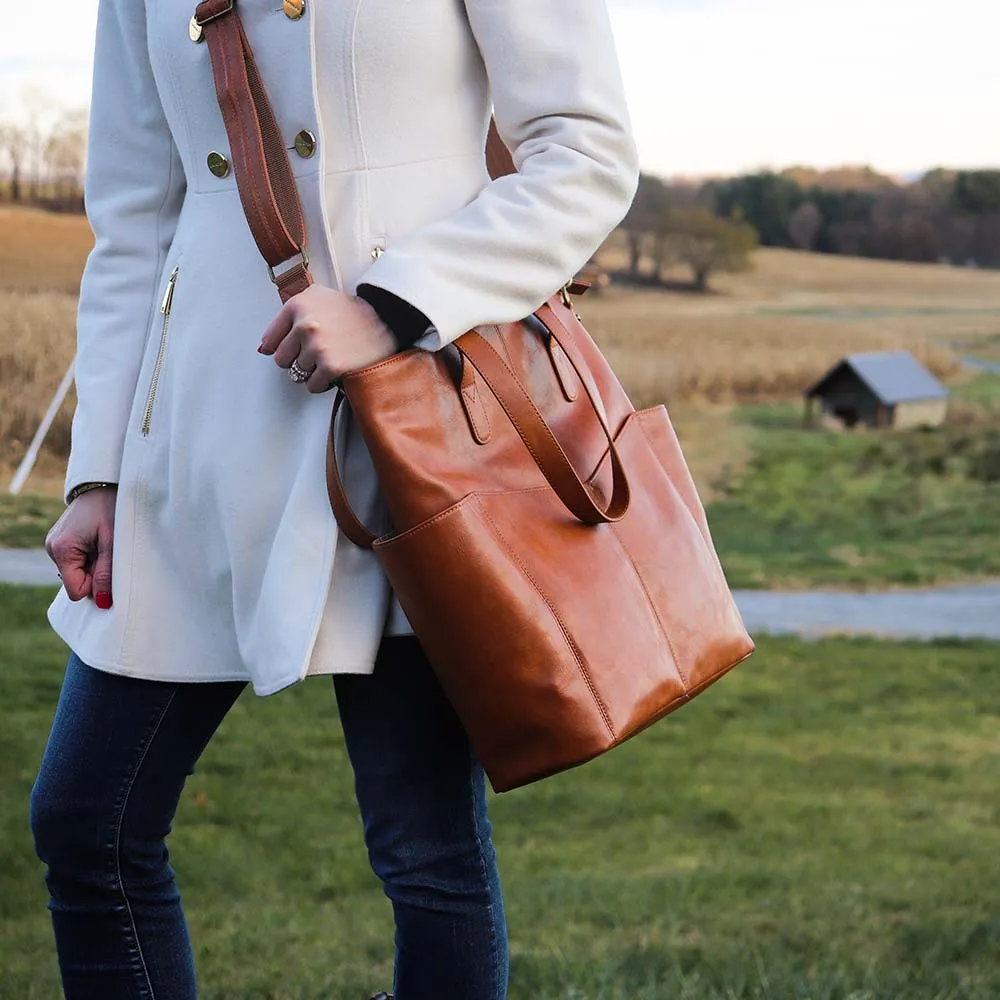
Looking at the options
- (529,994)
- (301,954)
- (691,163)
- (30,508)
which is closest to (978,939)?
(529,994)

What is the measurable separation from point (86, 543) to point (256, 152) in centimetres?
40

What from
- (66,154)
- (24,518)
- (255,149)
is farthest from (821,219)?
(255,149)

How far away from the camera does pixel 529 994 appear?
2.11m

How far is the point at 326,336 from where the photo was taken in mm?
1084

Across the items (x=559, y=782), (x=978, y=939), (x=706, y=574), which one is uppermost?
(x=706, y=574)

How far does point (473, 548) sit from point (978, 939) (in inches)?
63.7

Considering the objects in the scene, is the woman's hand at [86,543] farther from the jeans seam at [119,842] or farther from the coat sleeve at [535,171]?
the coat sleeve at [535,171]

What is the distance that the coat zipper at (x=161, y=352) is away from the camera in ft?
4.10

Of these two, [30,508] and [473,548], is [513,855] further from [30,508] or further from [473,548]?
[473,548]

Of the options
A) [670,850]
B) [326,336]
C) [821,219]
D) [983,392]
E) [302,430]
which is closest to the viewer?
[326,336]

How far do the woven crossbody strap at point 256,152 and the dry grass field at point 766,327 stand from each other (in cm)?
422

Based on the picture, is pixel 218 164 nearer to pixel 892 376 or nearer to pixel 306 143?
pixel 306 143

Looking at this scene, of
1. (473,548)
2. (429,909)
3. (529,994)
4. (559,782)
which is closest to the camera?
(473,548)

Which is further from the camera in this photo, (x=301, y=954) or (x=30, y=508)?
(x=30, y=508)
